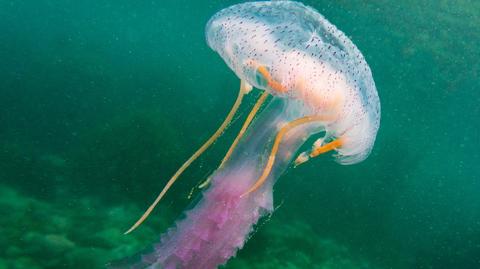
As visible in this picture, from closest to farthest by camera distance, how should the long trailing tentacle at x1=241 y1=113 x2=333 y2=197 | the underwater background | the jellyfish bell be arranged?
Result: the jellyfish bell
the long trailing tentacle at x1=241 y1=113 x2=333 y2=197
the underwater background

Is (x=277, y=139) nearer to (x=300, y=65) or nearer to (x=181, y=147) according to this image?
(x=300, y=65)

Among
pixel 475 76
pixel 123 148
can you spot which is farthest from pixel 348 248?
pixel 475 76

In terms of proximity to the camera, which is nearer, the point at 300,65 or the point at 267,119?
the point at 300,65

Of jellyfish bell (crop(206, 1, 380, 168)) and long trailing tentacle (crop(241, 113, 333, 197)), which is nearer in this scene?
jellyfish bell (crop(206, 1, 380, 168))

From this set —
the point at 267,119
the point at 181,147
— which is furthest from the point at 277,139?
the point at 181,147

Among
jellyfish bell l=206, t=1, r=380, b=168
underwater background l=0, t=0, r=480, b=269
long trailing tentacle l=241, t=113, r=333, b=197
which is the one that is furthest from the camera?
underwater background l=0, t=0, r=480, b=269
